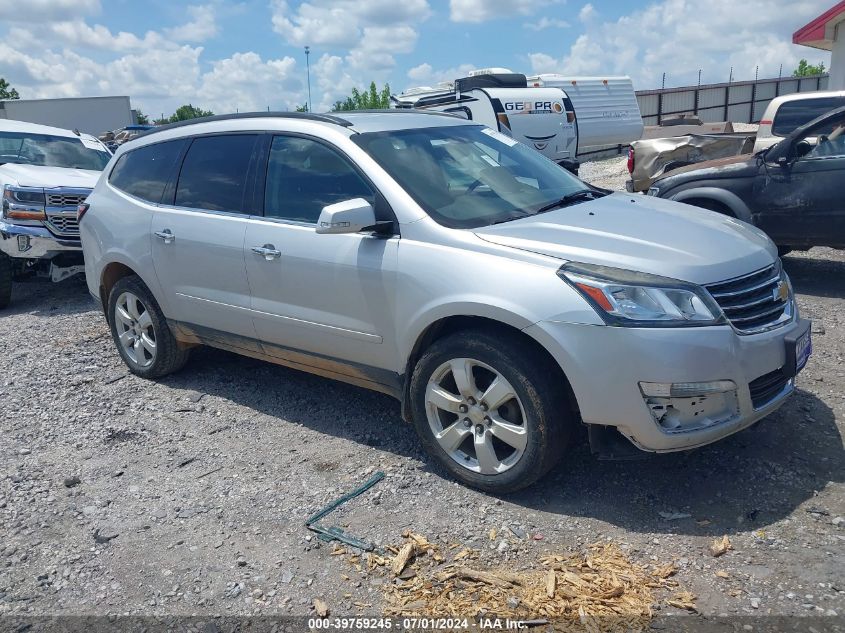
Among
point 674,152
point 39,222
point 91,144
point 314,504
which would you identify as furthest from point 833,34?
point 314,504

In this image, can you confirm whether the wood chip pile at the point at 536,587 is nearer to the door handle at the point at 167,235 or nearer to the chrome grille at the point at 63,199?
the door handle at the point at 167,235

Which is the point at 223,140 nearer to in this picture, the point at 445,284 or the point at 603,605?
the point at 445,284

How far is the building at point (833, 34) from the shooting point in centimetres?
1937

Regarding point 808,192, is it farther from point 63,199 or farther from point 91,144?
point 91,144

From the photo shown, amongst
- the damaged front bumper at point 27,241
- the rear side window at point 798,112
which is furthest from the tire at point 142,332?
the rear side window at point 798,112

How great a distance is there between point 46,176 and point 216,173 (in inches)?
205

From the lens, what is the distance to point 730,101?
3094cm

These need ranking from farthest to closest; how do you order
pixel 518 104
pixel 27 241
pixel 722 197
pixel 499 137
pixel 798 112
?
pixel 518 104 < pixel 798 112 < pixel 27 241 < pixel 722 197 < pixel 499 137

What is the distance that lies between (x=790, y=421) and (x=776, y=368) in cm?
100

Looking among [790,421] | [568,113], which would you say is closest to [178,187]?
[790,421]

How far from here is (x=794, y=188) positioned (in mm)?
7258

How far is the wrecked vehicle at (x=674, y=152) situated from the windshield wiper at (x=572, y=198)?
24.8ft

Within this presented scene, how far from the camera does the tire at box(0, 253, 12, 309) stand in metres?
8.45

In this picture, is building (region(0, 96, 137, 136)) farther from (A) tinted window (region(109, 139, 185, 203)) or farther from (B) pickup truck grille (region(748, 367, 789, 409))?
(B) pickup truck grille (region(748, 367, 789, 409))
